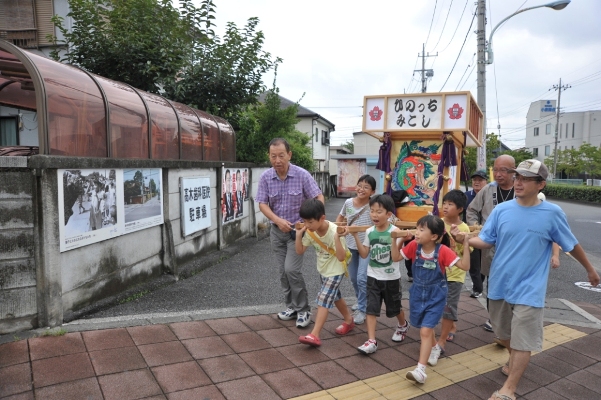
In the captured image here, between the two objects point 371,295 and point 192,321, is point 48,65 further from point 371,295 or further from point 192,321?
point 371,295

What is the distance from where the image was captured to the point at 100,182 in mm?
4688

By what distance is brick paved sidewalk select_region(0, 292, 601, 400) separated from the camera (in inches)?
124

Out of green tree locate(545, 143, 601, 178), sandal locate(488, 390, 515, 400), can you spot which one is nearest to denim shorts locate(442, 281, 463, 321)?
sandal locate(488, 390, 515, 400)

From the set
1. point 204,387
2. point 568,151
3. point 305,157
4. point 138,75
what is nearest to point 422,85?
point 305,157

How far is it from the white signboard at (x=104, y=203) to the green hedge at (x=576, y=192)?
31.9 m

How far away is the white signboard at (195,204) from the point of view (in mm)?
6672

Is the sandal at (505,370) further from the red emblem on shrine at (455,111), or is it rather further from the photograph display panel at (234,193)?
the photograph display panel at (234,193)

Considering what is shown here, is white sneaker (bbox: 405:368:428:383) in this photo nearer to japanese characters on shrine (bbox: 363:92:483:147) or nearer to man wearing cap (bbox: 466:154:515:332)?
man wearing cap (bbox: 466:154:515:332)

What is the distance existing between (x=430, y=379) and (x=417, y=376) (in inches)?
11.3

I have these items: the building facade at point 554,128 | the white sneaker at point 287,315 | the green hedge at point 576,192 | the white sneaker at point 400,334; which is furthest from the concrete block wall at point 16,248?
the building facade at point 554,128

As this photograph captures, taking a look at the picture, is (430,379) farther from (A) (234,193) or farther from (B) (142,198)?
(A) (234,193)

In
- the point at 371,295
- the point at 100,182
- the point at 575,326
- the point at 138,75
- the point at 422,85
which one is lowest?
the point at 575,326

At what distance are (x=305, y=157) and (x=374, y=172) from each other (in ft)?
28.0

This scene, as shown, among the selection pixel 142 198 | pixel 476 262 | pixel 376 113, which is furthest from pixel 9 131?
pixel 476 262
